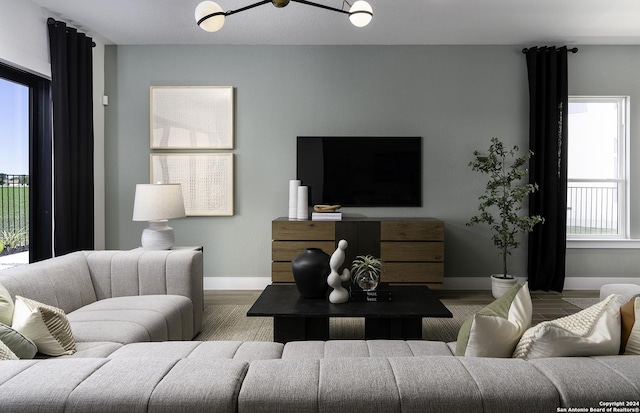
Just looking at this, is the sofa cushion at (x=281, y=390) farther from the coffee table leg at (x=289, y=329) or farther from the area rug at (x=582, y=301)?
the area rug at (x=582, y=301)

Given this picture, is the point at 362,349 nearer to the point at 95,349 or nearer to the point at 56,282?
the point at 95,349

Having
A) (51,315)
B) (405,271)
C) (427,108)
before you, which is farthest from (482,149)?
(51,315)

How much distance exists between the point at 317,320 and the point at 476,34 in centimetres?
340

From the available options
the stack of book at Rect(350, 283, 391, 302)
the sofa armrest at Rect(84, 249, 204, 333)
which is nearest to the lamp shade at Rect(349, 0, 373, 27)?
the stack of book at Rect(350, 283, 391, 302)

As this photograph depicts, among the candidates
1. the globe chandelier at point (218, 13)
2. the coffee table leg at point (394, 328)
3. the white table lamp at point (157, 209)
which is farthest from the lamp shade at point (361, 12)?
the white table lamp at point (157, 209)

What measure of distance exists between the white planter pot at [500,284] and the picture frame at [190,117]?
3.11 meters

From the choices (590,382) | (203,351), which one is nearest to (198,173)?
(203,351)

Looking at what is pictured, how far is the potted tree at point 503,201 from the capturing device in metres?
4.45

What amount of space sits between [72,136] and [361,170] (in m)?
2.87

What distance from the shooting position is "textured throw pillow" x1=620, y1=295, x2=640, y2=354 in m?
1.26

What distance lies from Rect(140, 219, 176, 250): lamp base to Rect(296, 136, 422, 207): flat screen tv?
1.65 meters

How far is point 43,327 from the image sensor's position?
5.98 feet

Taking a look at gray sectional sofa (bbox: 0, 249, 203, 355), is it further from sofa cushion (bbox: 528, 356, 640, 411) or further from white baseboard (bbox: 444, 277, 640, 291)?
white baseboard (bbox: 444, 277, 640, 291)

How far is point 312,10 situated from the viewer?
12.8 feet
